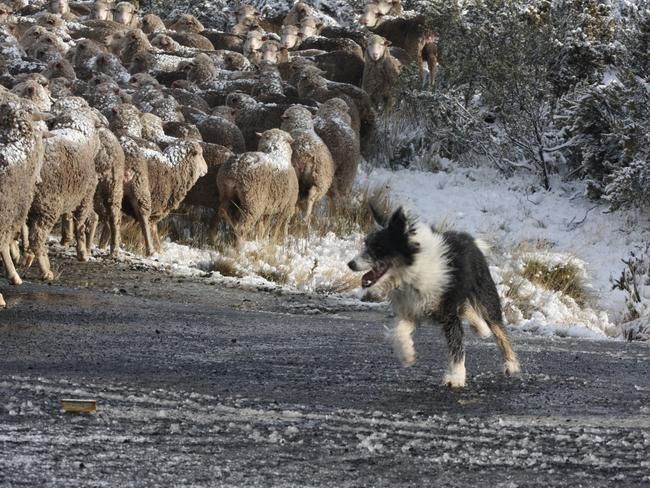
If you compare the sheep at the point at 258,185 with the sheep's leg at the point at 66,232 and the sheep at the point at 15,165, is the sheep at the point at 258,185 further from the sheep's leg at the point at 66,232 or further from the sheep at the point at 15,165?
the sheep at the point at 15,165

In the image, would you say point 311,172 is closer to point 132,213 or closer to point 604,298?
point 132,213

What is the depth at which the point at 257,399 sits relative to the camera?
6.44 metres

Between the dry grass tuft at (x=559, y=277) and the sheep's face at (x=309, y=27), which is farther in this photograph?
the sheep's face at (x=309, y=27)

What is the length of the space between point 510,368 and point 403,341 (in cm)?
95

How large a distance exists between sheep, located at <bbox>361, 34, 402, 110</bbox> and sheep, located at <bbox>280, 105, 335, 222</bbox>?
5.18 m

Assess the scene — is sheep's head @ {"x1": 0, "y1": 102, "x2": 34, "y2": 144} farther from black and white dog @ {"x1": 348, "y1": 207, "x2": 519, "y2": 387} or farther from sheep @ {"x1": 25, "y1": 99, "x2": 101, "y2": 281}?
black and white dog @ {"x1": 348, "y1": 207, "x2": 519, "y2": 387}

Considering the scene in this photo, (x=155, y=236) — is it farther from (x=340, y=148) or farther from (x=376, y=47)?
(x=376, y=47)

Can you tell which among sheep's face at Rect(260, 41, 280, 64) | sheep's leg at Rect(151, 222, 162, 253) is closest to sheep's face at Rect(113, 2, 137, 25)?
sheep's face at Rect(260, 41, 280, 64)

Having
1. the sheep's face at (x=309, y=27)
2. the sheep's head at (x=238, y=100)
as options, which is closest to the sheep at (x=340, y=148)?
the sheep's head at (x=238, y=100)

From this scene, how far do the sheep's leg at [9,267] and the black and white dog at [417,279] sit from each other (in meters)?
3.93

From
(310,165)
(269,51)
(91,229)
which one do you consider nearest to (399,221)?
(91,229)

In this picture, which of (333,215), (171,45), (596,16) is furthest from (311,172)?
(171,45)

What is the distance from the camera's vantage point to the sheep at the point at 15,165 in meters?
9.48

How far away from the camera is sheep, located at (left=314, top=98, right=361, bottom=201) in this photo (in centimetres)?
1548
